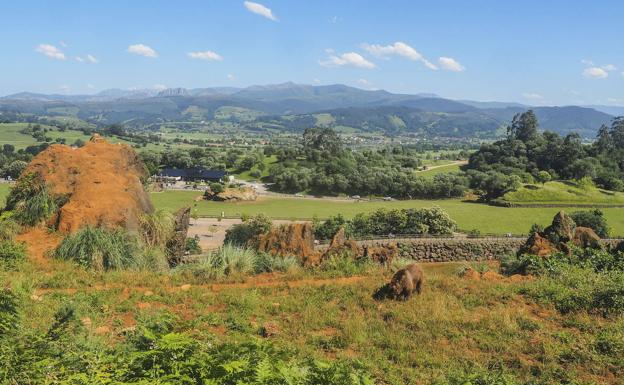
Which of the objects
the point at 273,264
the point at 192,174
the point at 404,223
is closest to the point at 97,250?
the point at 273,264

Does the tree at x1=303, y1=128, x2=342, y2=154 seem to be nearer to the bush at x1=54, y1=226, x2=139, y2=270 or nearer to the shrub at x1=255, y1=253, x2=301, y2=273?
the shrub at x1=255, y1=253, x2=301, y2=273

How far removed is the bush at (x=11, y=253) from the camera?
1102 centimetres

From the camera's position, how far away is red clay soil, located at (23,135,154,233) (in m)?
13.3

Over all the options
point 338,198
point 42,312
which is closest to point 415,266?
point 42,312

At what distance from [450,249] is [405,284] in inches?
1025

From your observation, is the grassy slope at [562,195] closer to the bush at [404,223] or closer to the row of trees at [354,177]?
the row of trees at [354,177]

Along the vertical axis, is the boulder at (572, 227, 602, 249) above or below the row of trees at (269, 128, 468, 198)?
above

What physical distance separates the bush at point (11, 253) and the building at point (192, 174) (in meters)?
98.4

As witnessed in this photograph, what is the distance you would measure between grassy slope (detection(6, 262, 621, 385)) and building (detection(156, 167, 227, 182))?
10042cm

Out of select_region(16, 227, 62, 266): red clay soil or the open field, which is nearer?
select_region(16, 227, 62, 266): red clay soil

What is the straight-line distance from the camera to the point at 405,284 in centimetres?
1045

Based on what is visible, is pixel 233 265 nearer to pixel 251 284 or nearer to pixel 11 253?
pixel 251 284

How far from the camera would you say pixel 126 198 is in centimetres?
1458

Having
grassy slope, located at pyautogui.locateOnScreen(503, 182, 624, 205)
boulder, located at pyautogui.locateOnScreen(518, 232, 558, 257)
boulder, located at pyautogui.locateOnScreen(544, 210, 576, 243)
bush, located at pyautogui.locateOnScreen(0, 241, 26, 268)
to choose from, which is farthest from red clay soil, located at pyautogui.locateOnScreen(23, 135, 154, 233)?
grassy slope, located at pyautogui.locateOnScreen(503, 182, 624, 205)
